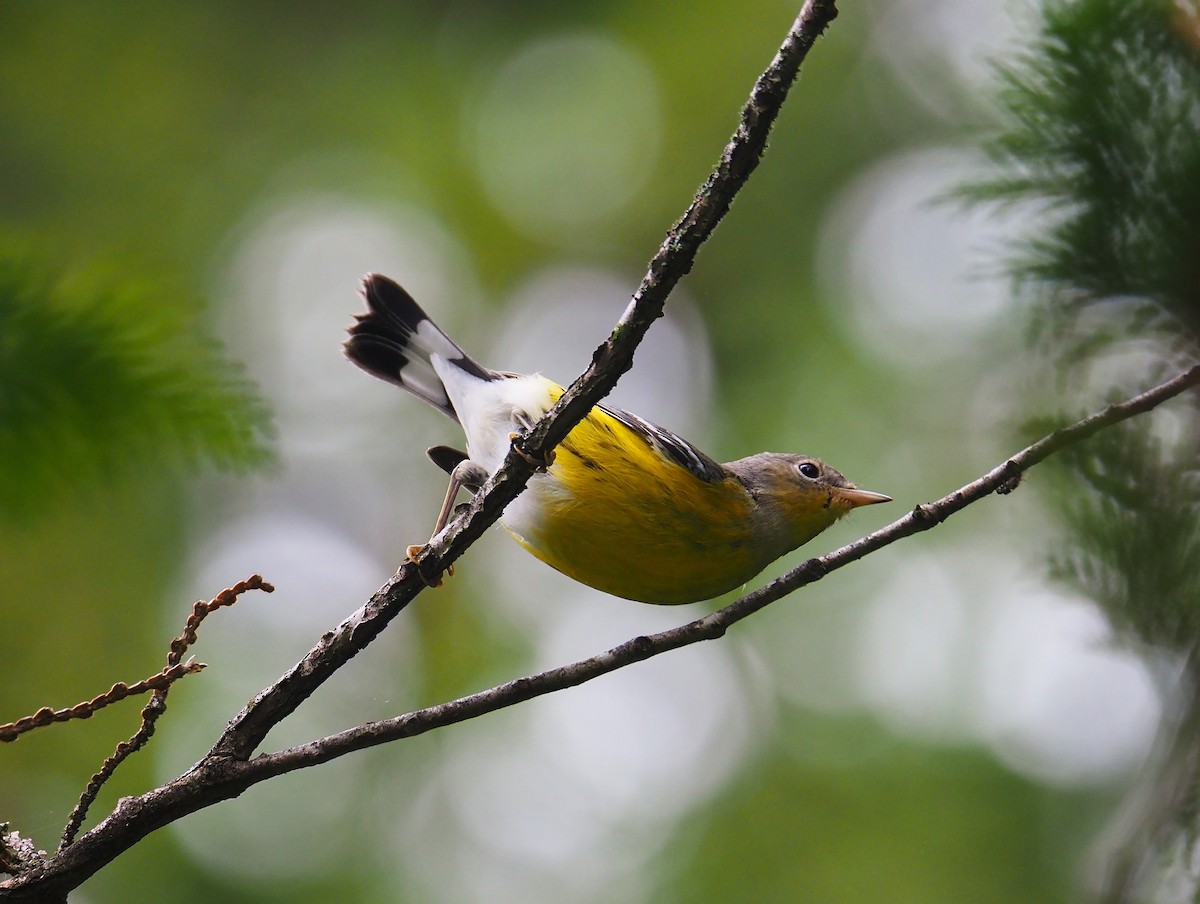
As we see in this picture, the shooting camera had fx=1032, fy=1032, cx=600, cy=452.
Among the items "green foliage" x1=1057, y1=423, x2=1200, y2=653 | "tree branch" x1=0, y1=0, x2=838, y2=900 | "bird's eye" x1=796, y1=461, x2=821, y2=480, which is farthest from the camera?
"bird's eye" x1=796, y1=461, x2=821, y2=480

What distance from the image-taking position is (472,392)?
457cm

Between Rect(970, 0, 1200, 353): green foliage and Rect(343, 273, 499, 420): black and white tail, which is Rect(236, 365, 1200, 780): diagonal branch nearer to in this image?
Rect(970, 0, 1200, 353): green foliage

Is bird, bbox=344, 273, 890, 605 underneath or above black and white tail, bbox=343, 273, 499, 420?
underneath

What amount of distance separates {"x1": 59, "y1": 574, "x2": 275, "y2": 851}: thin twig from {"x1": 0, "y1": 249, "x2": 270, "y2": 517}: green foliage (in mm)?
658

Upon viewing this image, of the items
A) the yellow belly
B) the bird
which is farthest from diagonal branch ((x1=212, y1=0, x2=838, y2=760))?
the yellow belly

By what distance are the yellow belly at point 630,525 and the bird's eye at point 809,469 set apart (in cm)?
78

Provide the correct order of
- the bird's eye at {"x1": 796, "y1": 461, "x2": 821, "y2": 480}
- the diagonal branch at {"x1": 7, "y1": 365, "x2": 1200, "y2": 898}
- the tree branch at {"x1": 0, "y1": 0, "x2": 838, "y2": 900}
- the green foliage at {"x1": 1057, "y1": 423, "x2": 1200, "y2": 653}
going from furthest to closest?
the bird's eye at {"x1": 796, "y1": 461, "x2": 821, "y2": 480}, the tree branch at {"x1": 0, "y1": 0, "x2": 838, "y2": 900}, the diagonal branch at {"x1": 7, "y1": 365, "x2": 1200, "y2": 898}, the green foliage at {"x1": 1057, "y1": 423, "x2": 1200, "y2": 653}

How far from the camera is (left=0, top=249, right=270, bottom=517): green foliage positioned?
53.3 inches

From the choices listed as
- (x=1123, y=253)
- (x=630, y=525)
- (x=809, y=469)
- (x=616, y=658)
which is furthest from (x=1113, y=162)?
(x=809, y=469)

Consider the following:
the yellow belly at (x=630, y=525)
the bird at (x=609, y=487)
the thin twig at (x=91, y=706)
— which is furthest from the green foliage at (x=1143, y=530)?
the yellow belly at (x=630, y=525)

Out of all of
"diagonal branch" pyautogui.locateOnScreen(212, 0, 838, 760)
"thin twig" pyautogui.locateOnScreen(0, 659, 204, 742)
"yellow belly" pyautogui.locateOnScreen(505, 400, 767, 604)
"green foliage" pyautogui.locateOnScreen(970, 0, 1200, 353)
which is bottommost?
"green foliage" pyautogui.locateOnScreen(970, 0, 1200, 353)

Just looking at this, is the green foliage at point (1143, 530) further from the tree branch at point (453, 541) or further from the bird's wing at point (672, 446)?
the bird's wing at point (672, 446)

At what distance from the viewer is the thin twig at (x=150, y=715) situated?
6.39 feet

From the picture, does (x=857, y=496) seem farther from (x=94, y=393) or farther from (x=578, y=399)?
(x=94, y=393)
